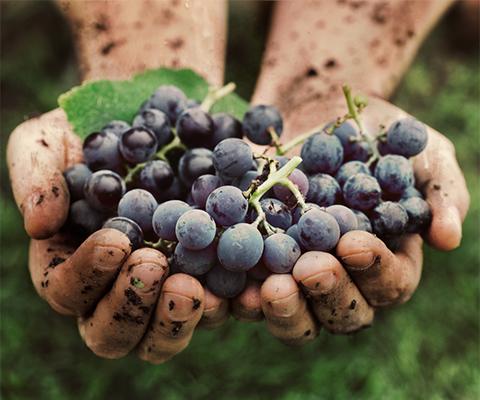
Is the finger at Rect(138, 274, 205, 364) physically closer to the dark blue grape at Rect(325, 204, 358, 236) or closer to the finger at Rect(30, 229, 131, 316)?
the finger at Rect(30, 229, 131, 316)

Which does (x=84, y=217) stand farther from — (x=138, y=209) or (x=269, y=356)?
(x=269, y=356)

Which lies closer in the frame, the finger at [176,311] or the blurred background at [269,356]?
the finger at [176,311]

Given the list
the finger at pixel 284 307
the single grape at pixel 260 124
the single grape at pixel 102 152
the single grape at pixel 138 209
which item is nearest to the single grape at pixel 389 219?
the finger at pixel 284 307

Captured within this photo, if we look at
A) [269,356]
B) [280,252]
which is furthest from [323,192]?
[269,356]

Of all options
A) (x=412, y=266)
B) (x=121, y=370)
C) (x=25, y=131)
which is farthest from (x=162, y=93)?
(x=121, y=370)

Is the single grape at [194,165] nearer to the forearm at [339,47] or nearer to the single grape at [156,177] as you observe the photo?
the single grape at [156,177]
